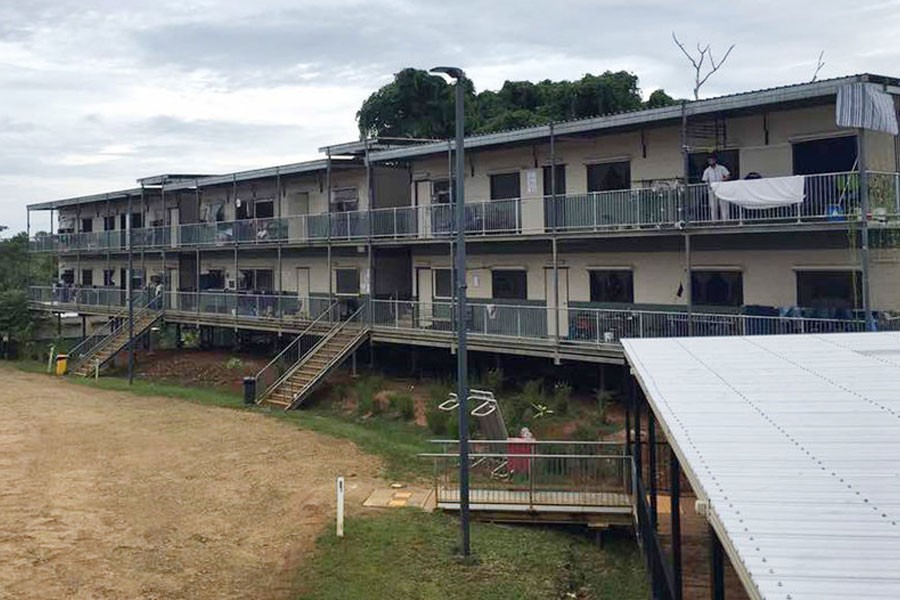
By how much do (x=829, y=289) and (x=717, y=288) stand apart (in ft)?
10.1

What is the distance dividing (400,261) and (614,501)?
20396mm

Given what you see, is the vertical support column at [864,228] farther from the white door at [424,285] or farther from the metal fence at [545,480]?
the white door at [424,285]

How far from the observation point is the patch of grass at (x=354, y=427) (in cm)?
1984

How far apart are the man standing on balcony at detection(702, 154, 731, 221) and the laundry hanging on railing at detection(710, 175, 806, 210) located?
1.70 feet

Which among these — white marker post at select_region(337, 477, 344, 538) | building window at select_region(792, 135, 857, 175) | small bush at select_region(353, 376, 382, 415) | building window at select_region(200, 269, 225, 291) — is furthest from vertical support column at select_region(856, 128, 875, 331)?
building window at select_region(200, 269, 225, 291)

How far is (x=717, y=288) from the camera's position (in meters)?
23.0

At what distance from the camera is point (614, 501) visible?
14719 millimetres

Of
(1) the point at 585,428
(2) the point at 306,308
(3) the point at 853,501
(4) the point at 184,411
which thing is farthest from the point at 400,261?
(3) the point at 853,501

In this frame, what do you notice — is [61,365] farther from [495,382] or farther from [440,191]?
[495,382]

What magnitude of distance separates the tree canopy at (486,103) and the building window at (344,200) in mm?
16138

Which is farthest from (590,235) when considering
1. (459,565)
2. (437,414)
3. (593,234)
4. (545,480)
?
(459,565)

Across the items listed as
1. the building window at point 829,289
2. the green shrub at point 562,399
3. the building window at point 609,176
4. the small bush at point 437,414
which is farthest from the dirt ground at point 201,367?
the building window at point 829,289

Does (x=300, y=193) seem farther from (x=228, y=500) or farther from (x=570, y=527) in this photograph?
(x=570, y=527)

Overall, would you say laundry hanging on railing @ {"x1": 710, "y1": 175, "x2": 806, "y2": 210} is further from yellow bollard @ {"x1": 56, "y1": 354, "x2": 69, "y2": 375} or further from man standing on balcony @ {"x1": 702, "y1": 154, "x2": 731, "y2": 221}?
yellow bollard @ {"x1": 56, "y1": 354, "x2": 69, "y2": 375}
